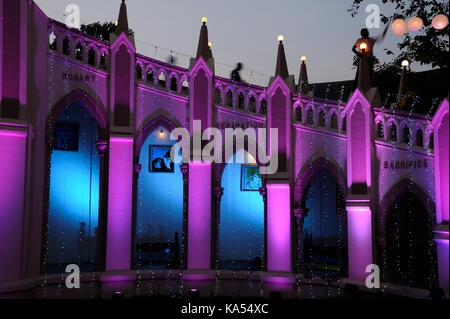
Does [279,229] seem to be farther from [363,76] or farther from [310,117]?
[363,76]

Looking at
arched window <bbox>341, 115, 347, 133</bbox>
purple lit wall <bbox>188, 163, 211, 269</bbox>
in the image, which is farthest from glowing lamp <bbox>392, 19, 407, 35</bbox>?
purple lit wall <bbox>188, 163, 211, 269</bbox>

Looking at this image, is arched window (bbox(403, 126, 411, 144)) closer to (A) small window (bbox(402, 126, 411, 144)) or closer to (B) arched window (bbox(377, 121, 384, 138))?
(A) small window (bbox(402, 126, 411, 144))

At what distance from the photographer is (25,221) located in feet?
38.1

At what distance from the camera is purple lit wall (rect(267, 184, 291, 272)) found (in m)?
13.6

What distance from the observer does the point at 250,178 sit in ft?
61.4

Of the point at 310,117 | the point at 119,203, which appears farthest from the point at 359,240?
the point at 119,203

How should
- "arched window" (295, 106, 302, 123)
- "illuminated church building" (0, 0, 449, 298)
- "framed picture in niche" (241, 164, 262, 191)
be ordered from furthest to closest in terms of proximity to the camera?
"framed picture in niche" (241, 164, 262, 191) → "arched window" (295, 106, 302, 123) → "illuminated church building" (0, 0, 449, 298)

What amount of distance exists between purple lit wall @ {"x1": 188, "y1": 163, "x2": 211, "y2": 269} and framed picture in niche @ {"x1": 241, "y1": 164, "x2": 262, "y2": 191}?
4.62 meters

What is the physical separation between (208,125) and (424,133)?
5785 mm

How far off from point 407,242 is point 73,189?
A: 11.0 m

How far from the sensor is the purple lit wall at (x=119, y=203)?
13469 millimetres
